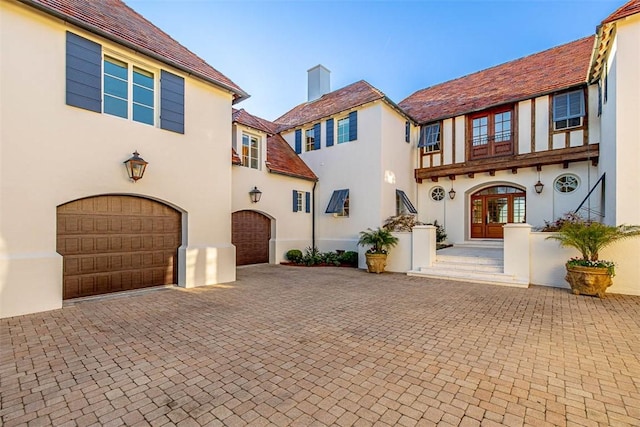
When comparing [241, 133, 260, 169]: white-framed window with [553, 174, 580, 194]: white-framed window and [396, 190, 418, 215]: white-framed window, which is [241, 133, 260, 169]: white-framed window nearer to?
[396, 190, 418, 215]: white-framed window

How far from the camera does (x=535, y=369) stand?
3.41 meters

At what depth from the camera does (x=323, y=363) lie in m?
3.56

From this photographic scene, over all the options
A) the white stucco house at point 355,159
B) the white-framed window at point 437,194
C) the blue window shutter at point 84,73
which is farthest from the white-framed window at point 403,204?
the blue window shutter at point 84,73

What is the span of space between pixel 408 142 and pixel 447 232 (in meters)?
4.57

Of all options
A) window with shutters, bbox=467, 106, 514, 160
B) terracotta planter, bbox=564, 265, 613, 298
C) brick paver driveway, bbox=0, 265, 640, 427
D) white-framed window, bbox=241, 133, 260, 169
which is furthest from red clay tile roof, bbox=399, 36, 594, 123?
brick paver driveway, bbox=0, 265, 640, 427

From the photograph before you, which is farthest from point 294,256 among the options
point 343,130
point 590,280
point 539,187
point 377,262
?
point 539,187

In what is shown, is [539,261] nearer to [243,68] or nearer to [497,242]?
[497,242]

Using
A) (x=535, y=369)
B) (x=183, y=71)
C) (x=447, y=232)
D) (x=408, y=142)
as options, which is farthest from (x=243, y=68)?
(x=535, y=369)

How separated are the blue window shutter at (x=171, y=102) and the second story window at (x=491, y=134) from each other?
11.4m

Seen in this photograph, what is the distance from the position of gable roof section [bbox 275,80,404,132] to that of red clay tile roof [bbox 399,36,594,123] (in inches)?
114

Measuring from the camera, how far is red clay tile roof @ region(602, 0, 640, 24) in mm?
6949

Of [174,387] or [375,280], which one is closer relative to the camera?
[174,387]

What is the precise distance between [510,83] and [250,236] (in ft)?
42.2

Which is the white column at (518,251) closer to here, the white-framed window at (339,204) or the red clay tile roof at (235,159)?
the white-framed window at (339,204)
